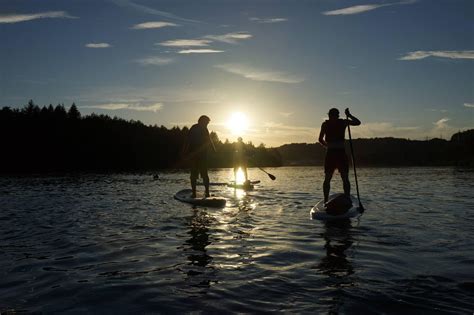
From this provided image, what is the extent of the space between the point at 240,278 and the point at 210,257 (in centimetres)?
138

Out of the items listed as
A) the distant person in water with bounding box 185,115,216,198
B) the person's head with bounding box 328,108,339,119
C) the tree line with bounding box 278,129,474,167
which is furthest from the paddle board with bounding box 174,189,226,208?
the tree line with bounding box 278,129,474,167

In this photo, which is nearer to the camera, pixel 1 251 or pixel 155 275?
pixel 155 275

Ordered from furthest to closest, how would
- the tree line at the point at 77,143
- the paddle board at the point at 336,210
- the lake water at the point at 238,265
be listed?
the tree line at the point at 77,143, the paddle board at the point at 336,210, the lake water at the point at 238,265

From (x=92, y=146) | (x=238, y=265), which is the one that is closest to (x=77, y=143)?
(x=92, y=146)

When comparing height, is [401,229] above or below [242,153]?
below

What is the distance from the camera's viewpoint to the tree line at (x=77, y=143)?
10044cm

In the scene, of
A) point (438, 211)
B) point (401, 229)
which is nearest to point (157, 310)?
point (401, 229)

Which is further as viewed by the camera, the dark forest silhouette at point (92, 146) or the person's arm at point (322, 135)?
the dark forest silhouette at point (92, 146)

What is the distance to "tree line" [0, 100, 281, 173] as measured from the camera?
100438 mm

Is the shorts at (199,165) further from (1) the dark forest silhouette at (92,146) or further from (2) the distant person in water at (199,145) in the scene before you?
(1) the dark forest silhouette at (92,146)

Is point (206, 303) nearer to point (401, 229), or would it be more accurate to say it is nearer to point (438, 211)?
point (401, 229)

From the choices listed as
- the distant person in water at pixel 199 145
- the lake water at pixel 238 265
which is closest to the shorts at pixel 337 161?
the lake water at pixel 238 265

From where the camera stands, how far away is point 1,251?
728 cm

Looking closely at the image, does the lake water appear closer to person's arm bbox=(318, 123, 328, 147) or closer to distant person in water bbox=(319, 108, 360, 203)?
distant person in water bbox=(319, 108, 360, 203)
